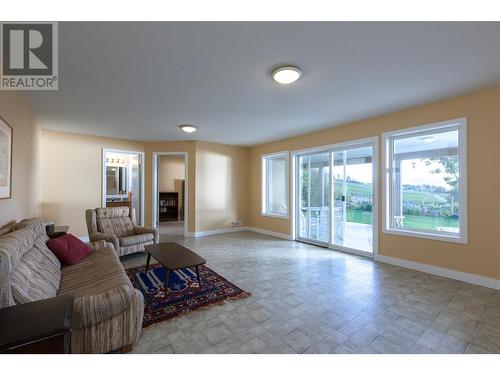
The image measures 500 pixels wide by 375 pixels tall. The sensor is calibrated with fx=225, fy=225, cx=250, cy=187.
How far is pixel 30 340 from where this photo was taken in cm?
105

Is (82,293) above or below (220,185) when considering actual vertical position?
below

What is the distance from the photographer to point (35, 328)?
111cm

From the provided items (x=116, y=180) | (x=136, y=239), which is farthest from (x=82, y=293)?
(x=116, y=180)

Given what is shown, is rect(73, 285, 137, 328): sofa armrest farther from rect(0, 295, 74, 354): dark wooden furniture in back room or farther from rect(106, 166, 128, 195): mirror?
rect(106, 166, 128, 195): mirror

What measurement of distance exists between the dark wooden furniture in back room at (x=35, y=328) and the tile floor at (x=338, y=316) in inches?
27.0

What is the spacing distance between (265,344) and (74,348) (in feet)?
4.28

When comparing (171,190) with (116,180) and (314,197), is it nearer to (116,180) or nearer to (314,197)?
(116,180)

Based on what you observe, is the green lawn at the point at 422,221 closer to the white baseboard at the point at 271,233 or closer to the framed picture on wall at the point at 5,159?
the white baseboard at the point at 271,233

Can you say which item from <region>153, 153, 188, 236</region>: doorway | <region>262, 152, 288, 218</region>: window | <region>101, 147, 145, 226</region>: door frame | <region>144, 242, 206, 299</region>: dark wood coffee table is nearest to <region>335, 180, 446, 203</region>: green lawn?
<region>262, 152, 288, 218</region>: window

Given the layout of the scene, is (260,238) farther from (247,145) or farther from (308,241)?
(247,145)

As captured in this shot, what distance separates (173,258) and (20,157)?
248 centimetres

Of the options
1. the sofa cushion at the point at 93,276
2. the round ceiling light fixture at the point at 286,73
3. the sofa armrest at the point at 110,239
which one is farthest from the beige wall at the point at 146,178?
the round ceiling light fixture at the point at 286,73

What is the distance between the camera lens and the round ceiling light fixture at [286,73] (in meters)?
2.23

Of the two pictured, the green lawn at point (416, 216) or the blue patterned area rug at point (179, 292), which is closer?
the blue patterned area rug at point (179, 292)
